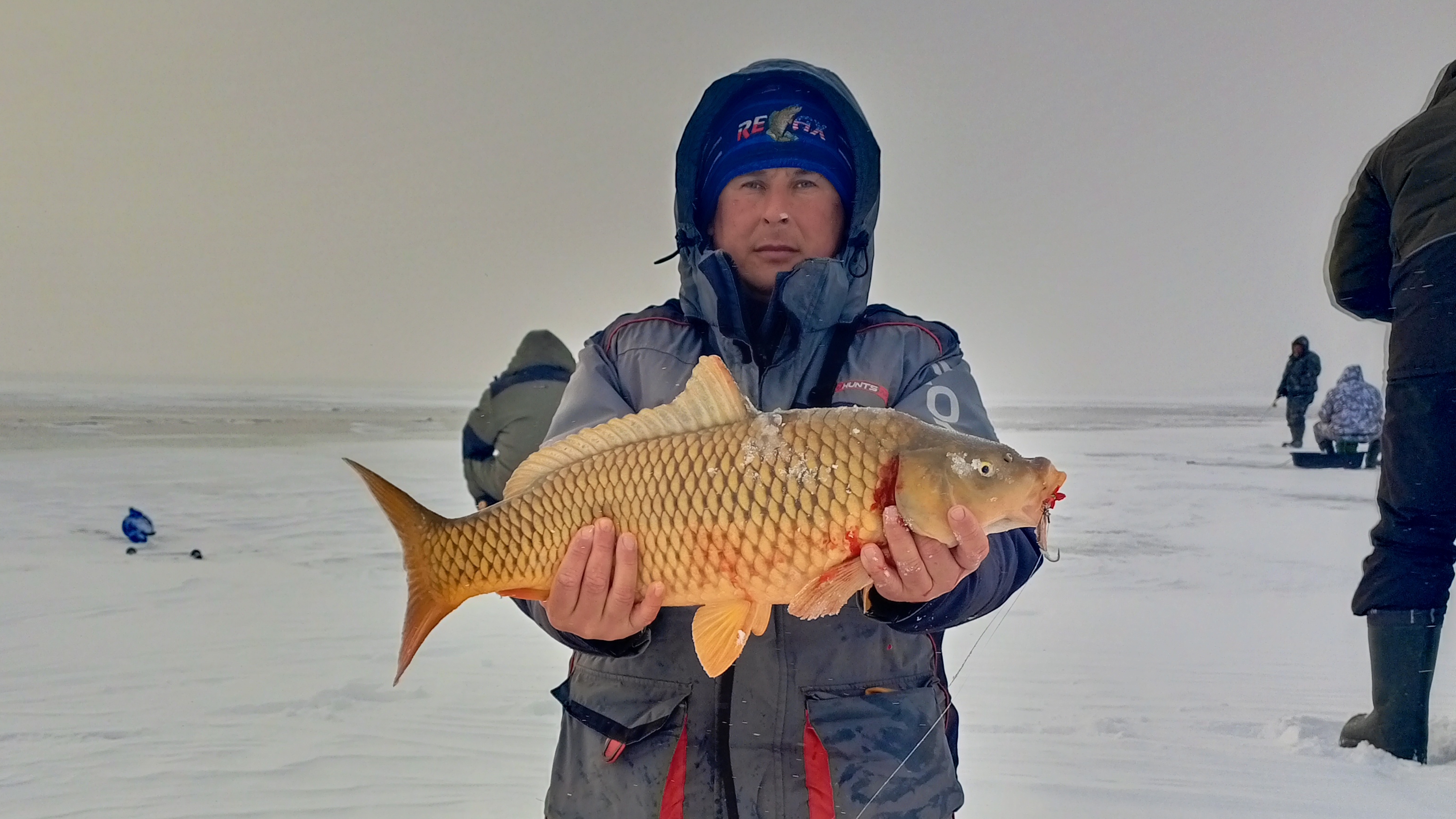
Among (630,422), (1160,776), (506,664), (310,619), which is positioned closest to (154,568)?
(310,619)

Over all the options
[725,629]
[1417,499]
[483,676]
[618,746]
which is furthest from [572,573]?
[483,676]

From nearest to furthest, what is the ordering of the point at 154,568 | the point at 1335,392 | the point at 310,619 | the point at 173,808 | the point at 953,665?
the point at 173,808
the point at 953,665
the point at 310,619
the point at 154,568
the point at 1335,392

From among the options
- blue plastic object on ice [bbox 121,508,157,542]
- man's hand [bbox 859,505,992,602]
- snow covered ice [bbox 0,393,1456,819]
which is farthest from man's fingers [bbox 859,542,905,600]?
blue plastic object on ice [bbox 121,508,157,542]

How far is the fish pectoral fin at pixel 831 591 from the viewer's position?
3.47ft

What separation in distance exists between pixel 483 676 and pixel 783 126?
2.25 metres

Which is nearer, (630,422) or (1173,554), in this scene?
(630,422)

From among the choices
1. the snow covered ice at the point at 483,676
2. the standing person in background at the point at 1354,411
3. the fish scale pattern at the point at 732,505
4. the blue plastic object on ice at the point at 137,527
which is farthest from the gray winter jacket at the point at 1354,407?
the blue plastic object on ice at the point at 137,527

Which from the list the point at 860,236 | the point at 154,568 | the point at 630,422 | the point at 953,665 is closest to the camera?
the point at 630,422

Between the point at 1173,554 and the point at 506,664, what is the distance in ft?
12.0

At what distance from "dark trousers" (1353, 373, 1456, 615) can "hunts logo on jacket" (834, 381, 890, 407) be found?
1341mm

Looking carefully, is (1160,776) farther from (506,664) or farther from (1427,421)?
(506,664)

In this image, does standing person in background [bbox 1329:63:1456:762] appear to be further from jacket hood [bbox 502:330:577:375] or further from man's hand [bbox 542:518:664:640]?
jacket hood [bbox 502:330:577:375]

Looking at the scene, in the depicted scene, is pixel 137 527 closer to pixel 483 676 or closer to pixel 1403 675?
pixel 483 676

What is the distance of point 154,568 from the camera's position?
429cm
